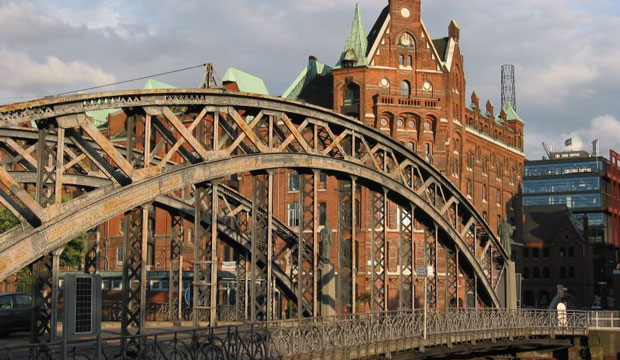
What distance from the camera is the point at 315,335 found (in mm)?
23969

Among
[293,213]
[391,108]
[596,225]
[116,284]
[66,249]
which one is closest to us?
[66,249]

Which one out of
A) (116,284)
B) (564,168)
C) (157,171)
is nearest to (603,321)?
(116,284)

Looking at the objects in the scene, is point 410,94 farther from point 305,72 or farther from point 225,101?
point 225,101

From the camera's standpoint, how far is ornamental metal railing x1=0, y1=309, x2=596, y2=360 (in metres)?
17.0

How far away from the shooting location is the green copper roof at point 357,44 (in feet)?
200

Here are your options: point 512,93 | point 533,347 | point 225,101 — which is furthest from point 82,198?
point 512,93

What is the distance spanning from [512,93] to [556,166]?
17.8m

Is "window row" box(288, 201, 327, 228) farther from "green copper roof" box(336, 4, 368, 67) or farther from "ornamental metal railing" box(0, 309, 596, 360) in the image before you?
"ornamental metal railing" box(0, 309, 596, 360)

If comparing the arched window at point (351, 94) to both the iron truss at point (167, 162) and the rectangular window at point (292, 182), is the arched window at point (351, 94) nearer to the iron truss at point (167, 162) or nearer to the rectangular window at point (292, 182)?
the rectangular window at point (292, 182)

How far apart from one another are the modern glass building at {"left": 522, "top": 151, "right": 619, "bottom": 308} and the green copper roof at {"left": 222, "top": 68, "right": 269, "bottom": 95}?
44.6m

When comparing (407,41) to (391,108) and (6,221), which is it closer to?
(391,108)

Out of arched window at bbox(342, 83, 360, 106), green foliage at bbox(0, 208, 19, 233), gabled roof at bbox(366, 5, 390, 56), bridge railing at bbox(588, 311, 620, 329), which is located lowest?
bridge railing at bbox(588, 311, 620, 329)

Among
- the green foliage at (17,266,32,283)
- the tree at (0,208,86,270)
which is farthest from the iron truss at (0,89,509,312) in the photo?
the green foliage at (17,266,32,283)

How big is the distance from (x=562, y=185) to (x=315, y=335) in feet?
326
